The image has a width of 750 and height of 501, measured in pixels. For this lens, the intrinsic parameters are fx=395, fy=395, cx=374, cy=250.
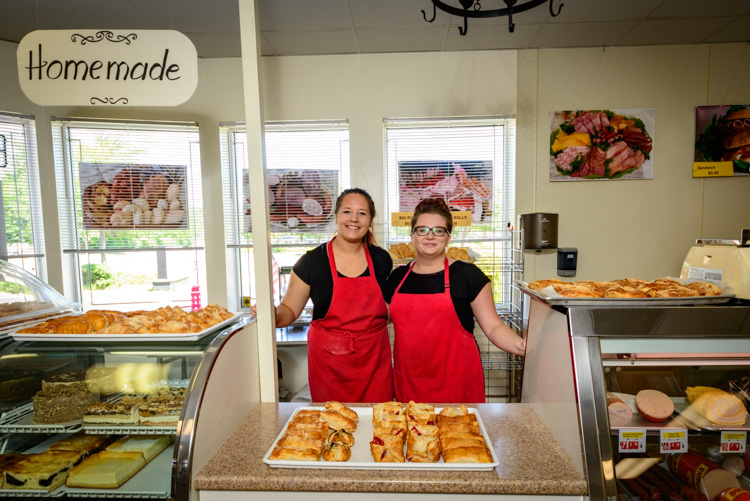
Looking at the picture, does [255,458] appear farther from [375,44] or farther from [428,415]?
[375,44]

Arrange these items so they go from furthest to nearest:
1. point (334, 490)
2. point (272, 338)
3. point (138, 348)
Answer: point (272, 338), point (138, 348), point (334, 490)

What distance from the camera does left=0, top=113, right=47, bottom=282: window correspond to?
3.05 m

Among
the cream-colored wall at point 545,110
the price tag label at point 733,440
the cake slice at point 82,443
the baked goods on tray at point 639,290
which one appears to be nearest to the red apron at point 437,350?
the baked goods on tray at point 639,290

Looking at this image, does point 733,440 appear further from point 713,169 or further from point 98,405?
point 713,169

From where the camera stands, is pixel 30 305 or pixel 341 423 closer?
pixel 341 423

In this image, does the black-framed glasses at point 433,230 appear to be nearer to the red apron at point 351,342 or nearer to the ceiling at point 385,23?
the red apron at point 351,342

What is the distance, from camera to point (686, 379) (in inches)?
49.7

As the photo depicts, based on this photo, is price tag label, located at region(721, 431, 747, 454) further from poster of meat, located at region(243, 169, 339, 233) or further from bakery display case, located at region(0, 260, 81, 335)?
poster of meat, located at region(243, 169, 339, 233)

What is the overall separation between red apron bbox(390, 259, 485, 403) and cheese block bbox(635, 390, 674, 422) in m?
0.81

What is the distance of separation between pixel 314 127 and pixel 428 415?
9.14 ft

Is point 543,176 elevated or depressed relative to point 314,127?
depressed

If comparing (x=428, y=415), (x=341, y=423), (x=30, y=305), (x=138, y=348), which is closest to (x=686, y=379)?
(x=428, y=415)

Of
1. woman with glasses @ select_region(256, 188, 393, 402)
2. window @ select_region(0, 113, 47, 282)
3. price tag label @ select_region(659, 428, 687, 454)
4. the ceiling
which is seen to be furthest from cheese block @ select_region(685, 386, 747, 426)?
window @ select_region(0, 113, 47, 282)

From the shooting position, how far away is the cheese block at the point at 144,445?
5.05 ft
